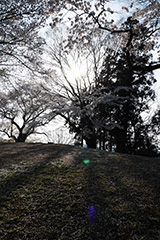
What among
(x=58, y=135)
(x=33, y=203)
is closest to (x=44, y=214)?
(x=33, y=203)

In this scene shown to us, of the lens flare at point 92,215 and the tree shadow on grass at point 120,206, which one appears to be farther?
the lens flare at point 92,215

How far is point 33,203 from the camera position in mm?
2531

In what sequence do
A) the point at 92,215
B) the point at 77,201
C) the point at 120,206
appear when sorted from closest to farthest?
1. the point at 92,215
2. the point at 120,206
3. the point at 77,201

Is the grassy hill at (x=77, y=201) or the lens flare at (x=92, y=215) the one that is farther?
the lens flare at (x=92, y=215)

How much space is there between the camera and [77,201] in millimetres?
2613

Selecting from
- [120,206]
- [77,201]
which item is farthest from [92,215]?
[120,206]

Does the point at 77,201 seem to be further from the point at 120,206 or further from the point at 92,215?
the point at 120,206

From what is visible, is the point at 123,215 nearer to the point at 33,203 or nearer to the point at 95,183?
the point at 95,183

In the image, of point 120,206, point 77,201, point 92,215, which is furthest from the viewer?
point 77,201

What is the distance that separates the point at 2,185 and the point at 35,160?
1.55 meters

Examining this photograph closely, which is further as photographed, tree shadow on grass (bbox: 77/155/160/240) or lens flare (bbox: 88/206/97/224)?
lens flare (bbox: 88/206/97/224)

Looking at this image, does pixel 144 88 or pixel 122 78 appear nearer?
pixel 122 78

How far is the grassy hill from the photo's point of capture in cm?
201

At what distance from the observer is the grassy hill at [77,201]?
2.01 m
